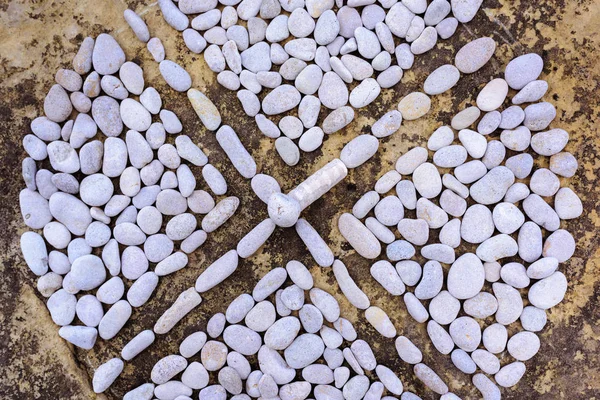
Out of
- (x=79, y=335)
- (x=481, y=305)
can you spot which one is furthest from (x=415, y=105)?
(x=79, y=335)

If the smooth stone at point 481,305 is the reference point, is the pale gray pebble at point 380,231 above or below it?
above

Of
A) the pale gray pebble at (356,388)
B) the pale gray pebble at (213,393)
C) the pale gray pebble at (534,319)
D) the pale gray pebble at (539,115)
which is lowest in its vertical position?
the pale gray pebble at (534,319)

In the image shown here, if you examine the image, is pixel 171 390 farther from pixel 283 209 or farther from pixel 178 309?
pixel 283 209

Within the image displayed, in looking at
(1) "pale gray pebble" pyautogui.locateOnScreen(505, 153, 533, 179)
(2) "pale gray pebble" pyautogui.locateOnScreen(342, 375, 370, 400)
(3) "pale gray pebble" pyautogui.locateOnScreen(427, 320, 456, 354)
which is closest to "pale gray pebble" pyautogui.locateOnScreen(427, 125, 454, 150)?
(1) "pale gray pebble" pyautogui.locateOnScreen(505, 153, 533, 179)

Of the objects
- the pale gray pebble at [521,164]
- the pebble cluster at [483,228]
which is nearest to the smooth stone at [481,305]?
the pebble cluster at [483,228]

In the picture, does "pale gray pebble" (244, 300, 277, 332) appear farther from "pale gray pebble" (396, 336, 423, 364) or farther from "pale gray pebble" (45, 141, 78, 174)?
"pale gray pebble" (45, 141, 78, 174)

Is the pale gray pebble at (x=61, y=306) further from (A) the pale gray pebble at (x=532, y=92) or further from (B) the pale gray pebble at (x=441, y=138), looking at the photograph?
(A) the pale gray pebble at (x=532, y=92)
